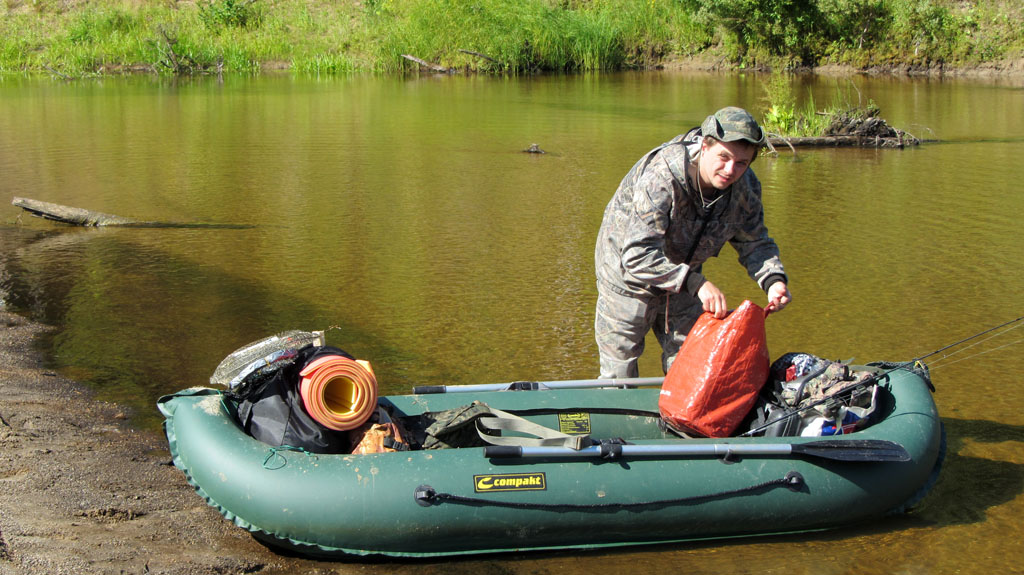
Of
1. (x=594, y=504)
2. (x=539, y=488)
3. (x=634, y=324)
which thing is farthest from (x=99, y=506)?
(x=634, y=324)

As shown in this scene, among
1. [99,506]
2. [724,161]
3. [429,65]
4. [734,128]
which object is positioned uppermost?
[429,65]

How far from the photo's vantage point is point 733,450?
12.9ft

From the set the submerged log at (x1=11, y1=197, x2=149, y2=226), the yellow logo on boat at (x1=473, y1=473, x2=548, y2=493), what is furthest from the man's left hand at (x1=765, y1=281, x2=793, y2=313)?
the submerged log at (x1=11, y1=197, x2=149, y2=226)

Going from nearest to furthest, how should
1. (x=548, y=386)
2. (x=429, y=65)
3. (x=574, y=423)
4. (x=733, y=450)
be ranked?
(x=733, y=450) → (x=574, y=423) → (x=548, y=386) → (x=429, y=65)

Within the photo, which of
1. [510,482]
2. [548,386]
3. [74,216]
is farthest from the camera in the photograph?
[74,216]

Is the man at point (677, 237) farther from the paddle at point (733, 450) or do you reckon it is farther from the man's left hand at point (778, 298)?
the paddle at point (733, 450)

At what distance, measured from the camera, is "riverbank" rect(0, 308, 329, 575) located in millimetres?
3648

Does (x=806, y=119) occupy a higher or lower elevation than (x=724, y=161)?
higher

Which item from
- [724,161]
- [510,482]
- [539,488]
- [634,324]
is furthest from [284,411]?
[724,161]

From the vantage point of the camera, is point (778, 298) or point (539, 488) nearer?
point (539, 488)

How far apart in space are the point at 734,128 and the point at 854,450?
1.38 metres

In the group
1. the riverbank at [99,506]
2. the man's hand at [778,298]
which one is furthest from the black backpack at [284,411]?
the man's hand at [778,298]

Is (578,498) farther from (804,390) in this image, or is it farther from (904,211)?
(904,211)

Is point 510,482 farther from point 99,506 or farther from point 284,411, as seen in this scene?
point 99,506
